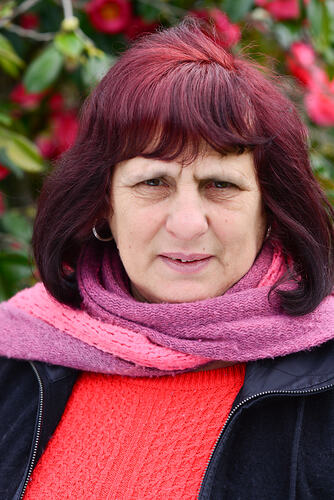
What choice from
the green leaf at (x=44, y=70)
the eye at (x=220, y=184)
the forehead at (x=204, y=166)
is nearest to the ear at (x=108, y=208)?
the forehead at (x=204, y=166)

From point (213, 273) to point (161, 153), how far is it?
0.90 feet

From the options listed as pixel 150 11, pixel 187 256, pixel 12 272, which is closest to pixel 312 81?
pixel 150 11

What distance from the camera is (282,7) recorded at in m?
2.36

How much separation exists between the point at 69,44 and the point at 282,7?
0.76 m

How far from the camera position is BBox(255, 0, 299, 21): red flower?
2349 mm

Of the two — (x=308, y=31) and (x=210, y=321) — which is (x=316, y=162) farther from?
(x=210, y=321)

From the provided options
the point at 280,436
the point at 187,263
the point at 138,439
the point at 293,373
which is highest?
the point at 187,263

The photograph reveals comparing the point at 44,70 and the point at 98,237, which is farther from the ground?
the point at 44,70

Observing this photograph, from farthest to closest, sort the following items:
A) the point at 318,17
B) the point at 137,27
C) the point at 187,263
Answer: the point at 137,27 < the point at 318,17 < the point at 187,263

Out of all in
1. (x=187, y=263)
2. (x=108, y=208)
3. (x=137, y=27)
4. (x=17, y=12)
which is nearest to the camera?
(x=187, y=263)

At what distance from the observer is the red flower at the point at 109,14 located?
7.91 ft

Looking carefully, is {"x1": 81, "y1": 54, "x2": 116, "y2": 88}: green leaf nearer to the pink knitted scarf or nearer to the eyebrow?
the pink knitted scarf

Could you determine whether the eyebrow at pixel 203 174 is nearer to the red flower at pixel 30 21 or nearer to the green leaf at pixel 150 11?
the green leaf at pixel 150 11

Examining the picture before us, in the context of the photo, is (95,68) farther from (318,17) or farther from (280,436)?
(280,436)
